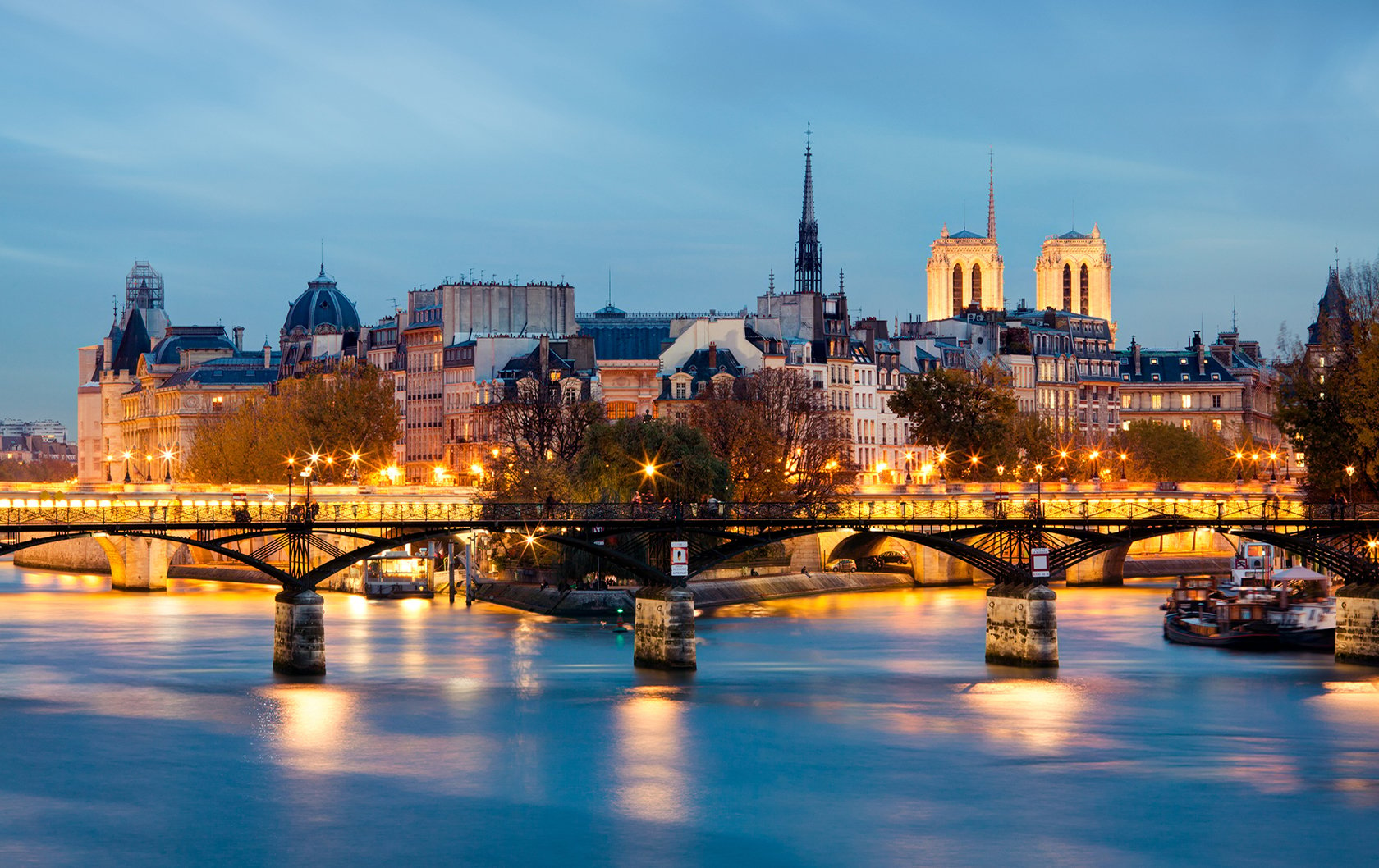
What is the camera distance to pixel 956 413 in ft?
441

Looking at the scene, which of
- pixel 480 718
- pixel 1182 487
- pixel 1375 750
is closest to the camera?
pixel 1375 750

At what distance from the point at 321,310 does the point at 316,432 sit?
163 ft

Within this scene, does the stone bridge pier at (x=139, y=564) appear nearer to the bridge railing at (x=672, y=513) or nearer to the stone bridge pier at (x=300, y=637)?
the bridge railing at (x=672, y=513)

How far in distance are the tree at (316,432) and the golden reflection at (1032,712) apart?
69137mm

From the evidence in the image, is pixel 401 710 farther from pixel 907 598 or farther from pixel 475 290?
pixel 475 290

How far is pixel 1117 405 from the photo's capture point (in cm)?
19975

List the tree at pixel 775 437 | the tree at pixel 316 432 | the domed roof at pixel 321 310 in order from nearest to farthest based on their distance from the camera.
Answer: the tree at pixel 775 437
the tree at pixel 316 432
the domed roof at pixel 321 310

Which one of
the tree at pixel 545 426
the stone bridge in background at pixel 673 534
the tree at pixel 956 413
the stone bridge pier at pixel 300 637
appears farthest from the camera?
the tree at pixel 956 413

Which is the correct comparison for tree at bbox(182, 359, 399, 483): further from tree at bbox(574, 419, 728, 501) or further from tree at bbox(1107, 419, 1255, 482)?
tree at bbox(1107, 419, 1255, 482)

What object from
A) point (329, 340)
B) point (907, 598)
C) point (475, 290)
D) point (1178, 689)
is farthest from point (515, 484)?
point (329, 340)

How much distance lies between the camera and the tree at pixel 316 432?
138250 mm

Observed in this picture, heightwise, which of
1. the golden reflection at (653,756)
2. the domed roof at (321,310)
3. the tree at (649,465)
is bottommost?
the golden reflection at (653,756)

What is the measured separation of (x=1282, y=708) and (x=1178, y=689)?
526 cm

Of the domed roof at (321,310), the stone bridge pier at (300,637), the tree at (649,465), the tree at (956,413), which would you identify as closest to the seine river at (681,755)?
the stone bridge pier at (300,637)
